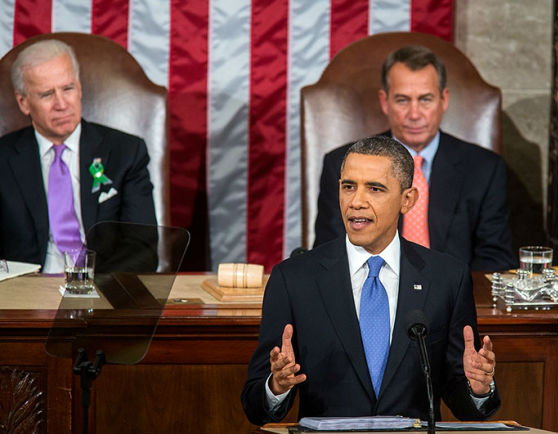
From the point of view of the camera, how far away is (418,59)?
431 cm

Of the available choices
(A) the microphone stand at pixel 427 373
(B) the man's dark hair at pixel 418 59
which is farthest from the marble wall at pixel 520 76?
(A) the microphone stand at pixel 427 373

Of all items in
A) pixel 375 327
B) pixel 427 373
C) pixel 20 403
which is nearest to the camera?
pixel 427 373

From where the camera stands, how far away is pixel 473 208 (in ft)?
13.9

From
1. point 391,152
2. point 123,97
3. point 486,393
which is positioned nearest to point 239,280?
point 391,152

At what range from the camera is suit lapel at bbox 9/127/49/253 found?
4250 mm

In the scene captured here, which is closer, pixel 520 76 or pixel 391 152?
pixel 391 152

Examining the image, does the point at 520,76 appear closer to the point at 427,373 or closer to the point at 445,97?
the point at 445,97

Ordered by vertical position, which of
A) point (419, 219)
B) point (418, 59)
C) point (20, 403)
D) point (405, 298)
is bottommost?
point (20, 403)

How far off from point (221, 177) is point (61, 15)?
1.11 metres

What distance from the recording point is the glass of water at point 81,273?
275 cm

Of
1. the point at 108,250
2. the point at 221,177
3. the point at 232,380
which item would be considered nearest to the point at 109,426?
the point at 232,380

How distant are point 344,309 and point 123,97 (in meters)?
2.47

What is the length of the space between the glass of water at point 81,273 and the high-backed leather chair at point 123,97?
1.53 metres

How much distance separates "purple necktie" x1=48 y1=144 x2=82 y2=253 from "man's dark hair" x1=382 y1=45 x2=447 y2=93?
1481 millimetres
